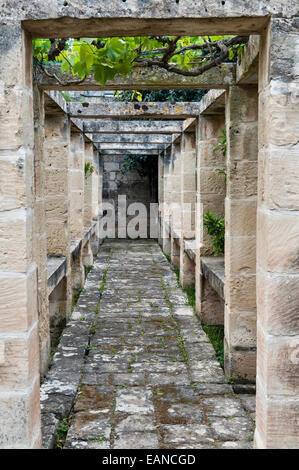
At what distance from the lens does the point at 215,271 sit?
5.45 m

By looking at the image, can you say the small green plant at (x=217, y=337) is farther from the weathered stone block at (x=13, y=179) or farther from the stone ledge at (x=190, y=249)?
the weathered stone block at (x=13, y=179)

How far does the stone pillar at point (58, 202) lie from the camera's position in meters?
6.17

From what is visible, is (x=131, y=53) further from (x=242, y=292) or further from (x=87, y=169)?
(x=87, y=169)

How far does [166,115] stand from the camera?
626 cm

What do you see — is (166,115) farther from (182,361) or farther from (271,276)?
(271,276)

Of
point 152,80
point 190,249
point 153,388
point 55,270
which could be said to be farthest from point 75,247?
point 152,80

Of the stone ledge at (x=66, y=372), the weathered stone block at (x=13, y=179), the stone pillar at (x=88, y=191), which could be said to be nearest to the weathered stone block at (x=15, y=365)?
the weathered stone block at (x=13, y=179)

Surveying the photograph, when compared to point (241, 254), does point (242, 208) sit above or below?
above

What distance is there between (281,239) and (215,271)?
292 centimetres

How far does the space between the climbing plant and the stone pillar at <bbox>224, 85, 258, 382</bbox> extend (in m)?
0.55

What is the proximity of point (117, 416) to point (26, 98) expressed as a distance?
8.14ft

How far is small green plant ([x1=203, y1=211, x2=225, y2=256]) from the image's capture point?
5.70 m

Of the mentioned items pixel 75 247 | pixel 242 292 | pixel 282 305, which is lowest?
pixel 242 292

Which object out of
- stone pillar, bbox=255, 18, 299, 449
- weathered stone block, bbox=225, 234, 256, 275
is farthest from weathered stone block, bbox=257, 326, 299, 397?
weathered stone block, bbox=225, 234, 256, 275
